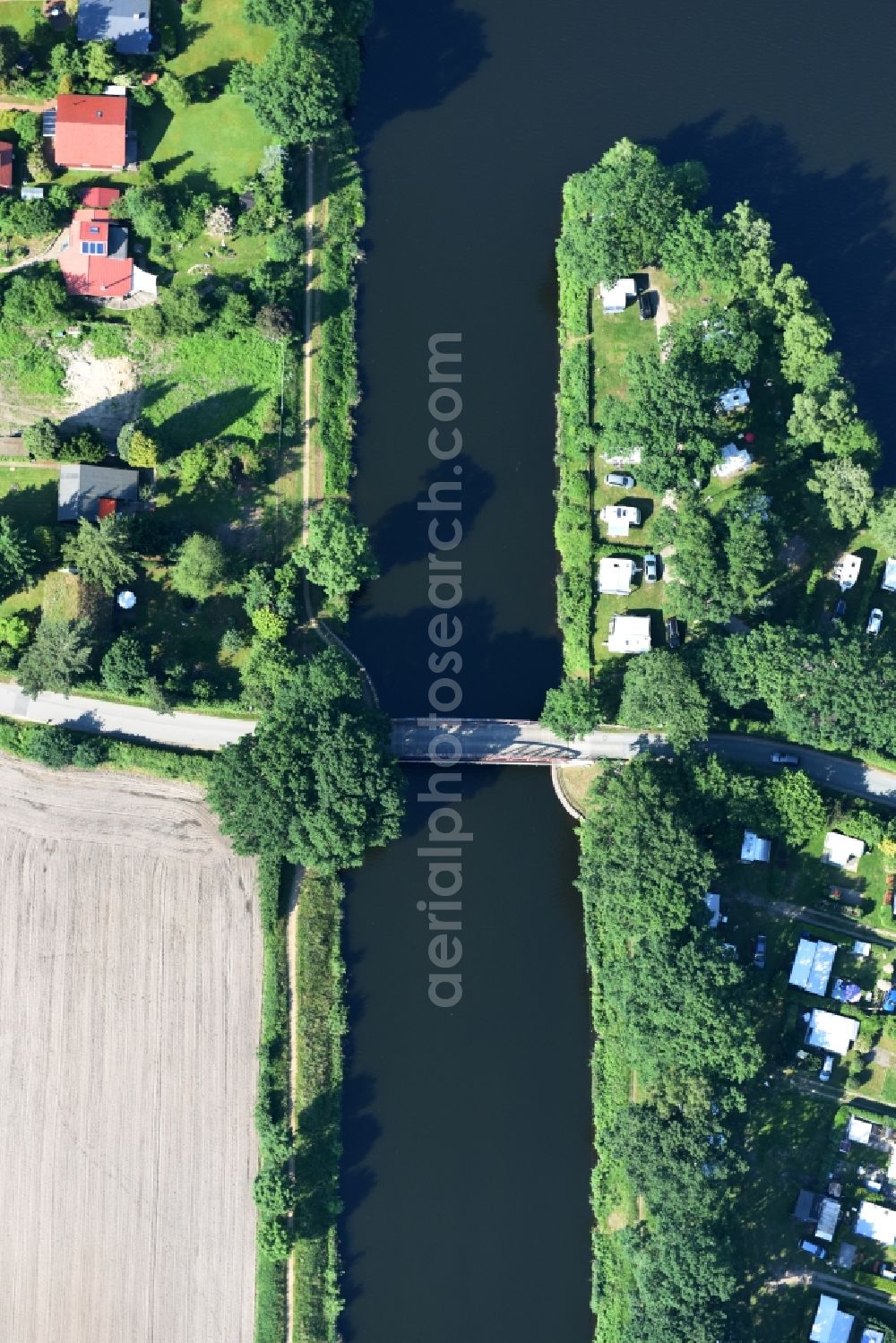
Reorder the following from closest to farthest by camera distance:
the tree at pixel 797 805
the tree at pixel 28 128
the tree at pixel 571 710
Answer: the tree at pixel 797 805 < the tree at pixel 571 710 < the tree at pixel 28 128

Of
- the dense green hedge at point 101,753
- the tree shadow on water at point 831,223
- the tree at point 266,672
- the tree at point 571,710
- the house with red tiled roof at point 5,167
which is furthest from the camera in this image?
the tree shadow on water at point 831,223

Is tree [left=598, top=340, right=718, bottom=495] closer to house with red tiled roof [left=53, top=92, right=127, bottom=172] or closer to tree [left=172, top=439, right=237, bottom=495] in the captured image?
tree [left=172, top=439, right=237, bottom=495]

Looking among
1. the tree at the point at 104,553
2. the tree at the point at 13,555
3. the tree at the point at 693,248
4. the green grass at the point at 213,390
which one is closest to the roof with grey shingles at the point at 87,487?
the tree at the point at 104,553

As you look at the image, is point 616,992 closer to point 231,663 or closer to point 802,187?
point 231,663

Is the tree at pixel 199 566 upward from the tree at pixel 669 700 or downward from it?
upward

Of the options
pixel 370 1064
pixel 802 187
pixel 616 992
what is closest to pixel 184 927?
pixel 370 1064

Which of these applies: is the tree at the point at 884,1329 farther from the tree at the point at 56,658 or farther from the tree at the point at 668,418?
the tree at the point at 56,658

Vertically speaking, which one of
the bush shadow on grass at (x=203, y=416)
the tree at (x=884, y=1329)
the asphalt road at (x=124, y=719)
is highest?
the bush shadow on grass at (x=203, y=416)
